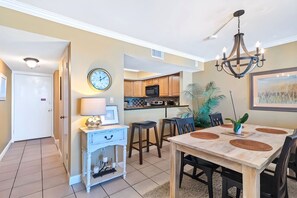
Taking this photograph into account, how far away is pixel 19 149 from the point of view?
12.2 ft

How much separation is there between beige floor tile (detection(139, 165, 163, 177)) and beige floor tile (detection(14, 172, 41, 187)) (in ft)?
5.45

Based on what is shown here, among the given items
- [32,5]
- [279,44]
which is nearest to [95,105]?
[32,5]

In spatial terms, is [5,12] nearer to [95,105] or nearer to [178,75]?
[95,105]

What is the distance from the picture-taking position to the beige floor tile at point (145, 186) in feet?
6.73

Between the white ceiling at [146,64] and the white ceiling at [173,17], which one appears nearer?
the white ceiling at [173,17]

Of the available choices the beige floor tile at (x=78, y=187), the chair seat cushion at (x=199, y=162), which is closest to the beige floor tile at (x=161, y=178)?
the chair seat cushion at (x=199, y=162)

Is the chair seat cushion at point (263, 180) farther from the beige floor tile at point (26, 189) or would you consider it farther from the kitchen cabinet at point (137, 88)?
the kitchen cabinet at point (137, 88)

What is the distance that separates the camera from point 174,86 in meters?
4.99

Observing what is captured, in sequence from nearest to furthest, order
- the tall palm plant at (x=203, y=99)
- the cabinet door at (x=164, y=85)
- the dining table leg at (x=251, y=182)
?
the dining table leg at (x=251, y=182)
the tall palm plant at (x=203, y=99)
the cabinet door at (x=164, y=85)

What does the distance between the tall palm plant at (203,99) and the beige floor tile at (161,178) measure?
6.46 ft

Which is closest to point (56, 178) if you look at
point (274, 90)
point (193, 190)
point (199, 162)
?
point (193, 190)

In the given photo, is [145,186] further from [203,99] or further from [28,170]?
[203,99]

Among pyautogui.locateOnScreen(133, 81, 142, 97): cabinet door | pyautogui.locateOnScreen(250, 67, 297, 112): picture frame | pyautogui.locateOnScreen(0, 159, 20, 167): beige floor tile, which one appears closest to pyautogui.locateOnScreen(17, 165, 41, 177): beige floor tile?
pyautogui.locateOnScreen(0, 159, 20, 167): beige floor tile

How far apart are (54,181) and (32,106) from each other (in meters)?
3.29
